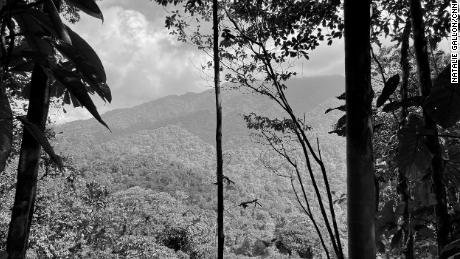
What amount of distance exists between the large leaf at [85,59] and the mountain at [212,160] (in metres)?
0.13

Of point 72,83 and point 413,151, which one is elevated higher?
point 72,83

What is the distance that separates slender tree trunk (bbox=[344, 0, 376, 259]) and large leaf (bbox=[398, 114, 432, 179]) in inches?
8.0

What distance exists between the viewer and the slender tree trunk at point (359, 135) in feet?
2.37

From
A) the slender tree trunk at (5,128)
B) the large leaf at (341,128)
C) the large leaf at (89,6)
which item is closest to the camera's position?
the slender tree trunk at (5,128)

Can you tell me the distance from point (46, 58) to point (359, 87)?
0.60 metres

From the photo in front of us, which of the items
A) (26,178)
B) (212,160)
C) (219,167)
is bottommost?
(26,178)

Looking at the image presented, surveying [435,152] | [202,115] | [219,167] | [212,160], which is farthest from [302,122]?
[202,115]

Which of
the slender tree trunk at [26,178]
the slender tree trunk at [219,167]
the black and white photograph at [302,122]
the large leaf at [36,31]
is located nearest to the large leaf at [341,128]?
the black and white photograph at [302,122]

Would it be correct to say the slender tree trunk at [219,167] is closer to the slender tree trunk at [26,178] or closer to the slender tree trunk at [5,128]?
the slender tree trunk at [26,178]

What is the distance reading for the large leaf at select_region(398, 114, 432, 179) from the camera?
0.91 metres

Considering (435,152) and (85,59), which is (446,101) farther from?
(85,59)

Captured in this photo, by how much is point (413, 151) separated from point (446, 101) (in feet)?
0.60

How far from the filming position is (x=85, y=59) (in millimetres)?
826

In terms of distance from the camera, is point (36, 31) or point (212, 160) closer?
point (36, 31)
